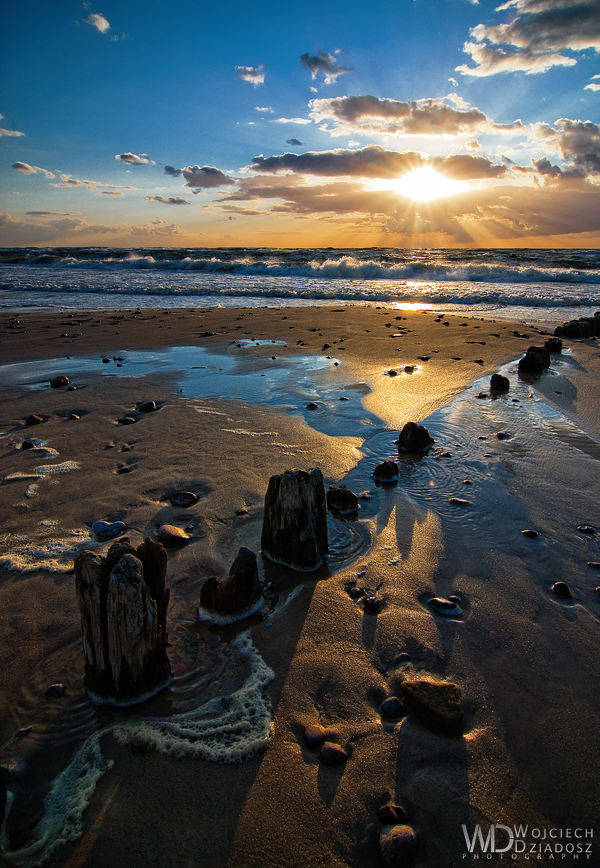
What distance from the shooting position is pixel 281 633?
2.61 metres

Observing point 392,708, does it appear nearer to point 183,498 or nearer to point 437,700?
point 437,700

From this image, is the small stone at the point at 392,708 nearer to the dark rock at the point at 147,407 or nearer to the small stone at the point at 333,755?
the small stone at the point at 333,755

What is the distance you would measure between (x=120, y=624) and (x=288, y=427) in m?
3.71

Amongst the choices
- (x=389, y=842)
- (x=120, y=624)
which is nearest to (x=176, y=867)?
(x=389, y=842)

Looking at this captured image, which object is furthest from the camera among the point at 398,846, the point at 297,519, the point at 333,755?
the point at 297,519

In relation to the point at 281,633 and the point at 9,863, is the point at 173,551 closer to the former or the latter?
the point at 281,633

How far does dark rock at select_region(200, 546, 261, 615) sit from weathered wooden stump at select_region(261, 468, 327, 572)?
435 millimetres

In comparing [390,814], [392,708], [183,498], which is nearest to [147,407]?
[183,498]

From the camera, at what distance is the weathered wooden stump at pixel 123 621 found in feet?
6.71

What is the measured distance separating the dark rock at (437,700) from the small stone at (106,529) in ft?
7.62

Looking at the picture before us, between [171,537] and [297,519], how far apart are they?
3.22ft

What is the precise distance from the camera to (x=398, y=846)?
5.26 ft

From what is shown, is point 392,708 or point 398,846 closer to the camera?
point 398,846

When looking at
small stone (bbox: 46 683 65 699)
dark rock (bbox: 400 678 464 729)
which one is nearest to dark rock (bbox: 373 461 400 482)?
dark rock (bbox: 400 678 464 729)
